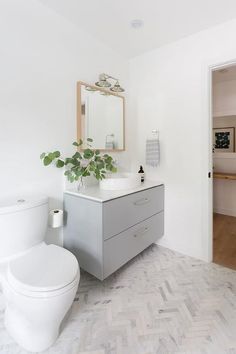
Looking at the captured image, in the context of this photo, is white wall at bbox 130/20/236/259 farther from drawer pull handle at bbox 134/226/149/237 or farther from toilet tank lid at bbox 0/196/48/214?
toilet tank lid at bbox 0/196/48/214

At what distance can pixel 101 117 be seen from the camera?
2.26 metres

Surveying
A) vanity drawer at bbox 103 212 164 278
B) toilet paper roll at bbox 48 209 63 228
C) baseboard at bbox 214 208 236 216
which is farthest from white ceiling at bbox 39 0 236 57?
baseboard at bbox 214 208 236 216

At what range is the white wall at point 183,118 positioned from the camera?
6.60 ft

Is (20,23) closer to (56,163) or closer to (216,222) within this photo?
(56,163)

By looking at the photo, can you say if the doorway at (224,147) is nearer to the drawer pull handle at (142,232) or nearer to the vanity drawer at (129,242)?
the vanity drawer at (129,242)

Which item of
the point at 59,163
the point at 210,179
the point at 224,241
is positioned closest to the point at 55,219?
the point at 59,163

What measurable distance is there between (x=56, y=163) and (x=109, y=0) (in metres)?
1.33

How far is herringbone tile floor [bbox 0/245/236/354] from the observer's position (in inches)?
48.4

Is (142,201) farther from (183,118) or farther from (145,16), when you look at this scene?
(145,16)

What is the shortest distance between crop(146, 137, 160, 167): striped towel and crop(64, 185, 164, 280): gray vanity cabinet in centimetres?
44

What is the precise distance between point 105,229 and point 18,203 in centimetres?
64

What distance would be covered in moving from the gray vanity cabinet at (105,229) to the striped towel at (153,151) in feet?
1.44

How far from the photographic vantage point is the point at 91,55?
2.12m

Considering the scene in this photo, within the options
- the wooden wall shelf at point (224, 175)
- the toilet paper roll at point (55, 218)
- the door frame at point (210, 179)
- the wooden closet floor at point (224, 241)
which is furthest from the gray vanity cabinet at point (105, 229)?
the wooden wall shelf at point (224, 175)
